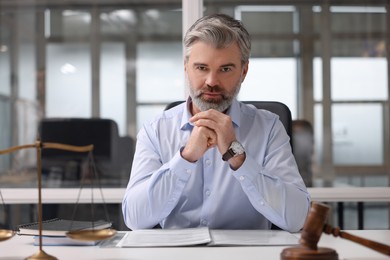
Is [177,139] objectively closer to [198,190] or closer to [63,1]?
[198,190]

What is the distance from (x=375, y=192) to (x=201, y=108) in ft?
5.66

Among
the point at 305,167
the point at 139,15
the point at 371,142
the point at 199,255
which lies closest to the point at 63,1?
the point at 139,15

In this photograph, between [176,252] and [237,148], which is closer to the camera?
[176,252]

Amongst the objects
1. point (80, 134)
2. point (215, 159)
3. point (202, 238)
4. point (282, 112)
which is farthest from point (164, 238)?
point (80, 134)

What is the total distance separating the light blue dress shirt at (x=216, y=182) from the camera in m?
1.99

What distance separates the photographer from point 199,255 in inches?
56.7

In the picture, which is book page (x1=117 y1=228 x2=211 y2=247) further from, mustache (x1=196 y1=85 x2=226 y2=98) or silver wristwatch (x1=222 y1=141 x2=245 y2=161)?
mustache (x1=196 y1=85 x2=226 y2=98)

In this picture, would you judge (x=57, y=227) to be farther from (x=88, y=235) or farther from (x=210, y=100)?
(x=210, y=100)

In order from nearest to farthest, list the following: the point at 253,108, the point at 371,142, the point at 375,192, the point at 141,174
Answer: the point at 141,174, the point at 253,108, the point at 375,192, the point at 371,142

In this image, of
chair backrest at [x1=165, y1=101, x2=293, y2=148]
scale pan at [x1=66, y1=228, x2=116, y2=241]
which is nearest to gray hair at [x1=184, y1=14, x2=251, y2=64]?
chair backrest at [x1=165, y1=101, x2=293, y2=148]

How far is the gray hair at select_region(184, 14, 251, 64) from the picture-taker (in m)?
2.13

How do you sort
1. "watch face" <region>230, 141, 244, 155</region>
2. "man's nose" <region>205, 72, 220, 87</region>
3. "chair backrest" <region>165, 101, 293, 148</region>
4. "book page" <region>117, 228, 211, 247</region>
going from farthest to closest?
"chair backrest" <region>165, 101, 293, 148</region>
"man's nose" <region>205, 72, 220, 87</region>
"watch face" <region>230, 141, 244, 155</region>
"book page" <region>117, 228, 211, 247</region>

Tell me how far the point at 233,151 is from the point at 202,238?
1.39ft

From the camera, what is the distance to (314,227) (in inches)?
48.9
